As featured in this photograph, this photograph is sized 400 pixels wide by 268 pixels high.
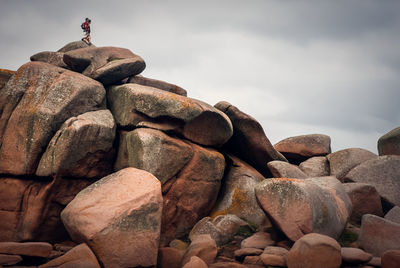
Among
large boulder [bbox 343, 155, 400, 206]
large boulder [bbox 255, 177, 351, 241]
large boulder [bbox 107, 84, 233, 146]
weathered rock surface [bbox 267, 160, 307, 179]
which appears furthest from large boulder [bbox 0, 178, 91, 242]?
large boulder [bbox 343, 155, 400, 206]

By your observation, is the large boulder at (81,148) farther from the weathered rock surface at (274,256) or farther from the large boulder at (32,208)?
the weathered rock surface at (274,256)

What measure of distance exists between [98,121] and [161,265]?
5.14 meters

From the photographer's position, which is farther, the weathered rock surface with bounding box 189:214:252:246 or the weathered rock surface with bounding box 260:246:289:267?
the weathered rock surface with bounding box 189:214:252:246

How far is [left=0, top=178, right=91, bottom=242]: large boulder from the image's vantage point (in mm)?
9734

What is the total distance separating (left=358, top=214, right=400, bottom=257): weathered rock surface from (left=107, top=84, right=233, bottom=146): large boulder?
5.89 meters

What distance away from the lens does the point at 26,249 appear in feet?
23.8

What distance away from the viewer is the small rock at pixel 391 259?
23.7ft

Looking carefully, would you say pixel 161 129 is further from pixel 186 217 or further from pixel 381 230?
pixel 381 230

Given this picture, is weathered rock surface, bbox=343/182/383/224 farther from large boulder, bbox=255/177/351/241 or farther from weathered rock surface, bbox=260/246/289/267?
weathered rock surface, bbox=260/246/289/267

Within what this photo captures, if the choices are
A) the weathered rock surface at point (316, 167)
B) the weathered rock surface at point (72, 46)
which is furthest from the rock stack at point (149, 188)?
the weathered rock surface at point (72, 46)

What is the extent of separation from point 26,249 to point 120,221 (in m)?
2.15

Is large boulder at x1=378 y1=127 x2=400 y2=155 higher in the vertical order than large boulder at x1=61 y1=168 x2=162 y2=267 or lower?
higher

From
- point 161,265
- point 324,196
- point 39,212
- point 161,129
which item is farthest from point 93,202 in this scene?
point 324,196

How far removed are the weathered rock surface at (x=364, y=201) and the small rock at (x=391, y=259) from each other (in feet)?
14.9
